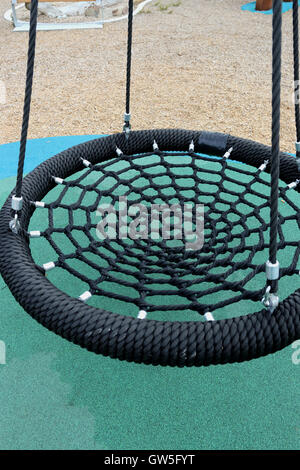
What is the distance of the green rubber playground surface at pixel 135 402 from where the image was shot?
1079 mm

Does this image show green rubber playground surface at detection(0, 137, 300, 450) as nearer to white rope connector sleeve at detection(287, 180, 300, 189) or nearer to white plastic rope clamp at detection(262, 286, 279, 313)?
white plastic rope clamp at detection(262, 286, 279, 313)

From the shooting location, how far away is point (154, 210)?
1767mm

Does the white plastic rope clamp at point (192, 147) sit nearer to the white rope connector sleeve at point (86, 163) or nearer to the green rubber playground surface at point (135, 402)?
the white rope connector sleeve at point (86, 163)

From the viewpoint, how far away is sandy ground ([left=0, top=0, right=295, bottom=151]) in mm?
3137

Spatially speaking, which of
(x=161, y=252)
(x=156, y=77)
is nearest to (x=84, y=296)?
(x=161, y=252)

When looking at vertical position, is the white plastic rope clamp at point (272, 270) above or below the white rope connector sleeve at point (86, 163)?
above

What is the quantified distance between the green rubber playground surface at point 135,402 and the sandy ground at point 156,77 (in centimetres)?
190

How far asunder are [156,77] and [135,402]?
3415 millimetres

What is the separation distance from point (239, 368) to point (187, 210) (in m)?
0.69

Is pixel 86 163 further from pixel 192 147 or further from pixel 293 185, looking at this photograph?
pixel 293 185

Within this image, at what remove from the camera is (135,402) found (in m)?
1.17

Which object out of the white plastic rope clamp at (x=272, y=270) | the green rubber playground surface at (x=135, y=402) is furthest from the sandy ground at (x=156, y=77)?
the white plastic rope clamp at (x=272, y=270)

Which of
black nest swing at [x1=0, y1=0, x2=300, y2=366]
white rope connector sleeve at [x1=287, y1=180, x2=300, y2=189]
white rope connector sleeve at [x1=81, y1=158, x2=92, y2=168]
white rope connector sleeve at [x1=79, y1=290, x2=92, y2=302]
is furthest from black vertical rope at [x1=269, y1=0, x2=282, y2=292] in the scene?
white rope connector sleeve at [x1=81, y1=158, x2=92, y2=168]

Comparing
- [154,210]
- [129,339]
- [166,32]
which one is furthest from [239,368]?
[166,32]
